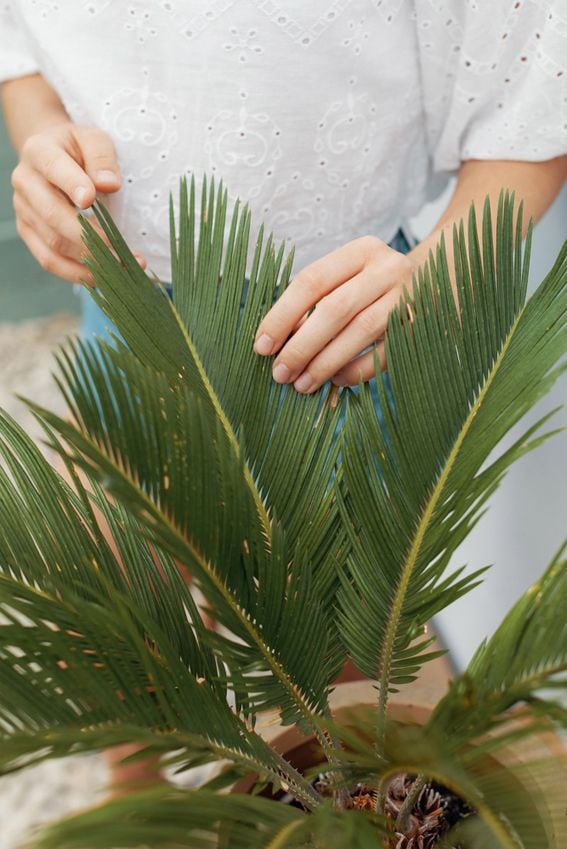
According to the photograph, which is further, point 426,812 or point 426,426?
point 426,812

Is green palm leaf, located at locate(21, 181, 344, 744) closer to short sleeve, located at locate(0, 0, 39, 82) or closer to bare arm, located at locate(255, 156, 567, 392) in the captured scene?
bare arm, located at locate(255, 156, 567, 392)

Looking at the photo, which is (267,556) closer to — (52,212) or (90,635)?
(90,635)

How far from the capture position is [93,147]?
0.68 m

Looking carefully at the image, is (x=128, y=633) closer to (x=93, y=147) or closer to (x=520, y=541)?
(x=93, y=147)

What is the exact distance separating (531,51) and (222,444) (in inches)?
18.5

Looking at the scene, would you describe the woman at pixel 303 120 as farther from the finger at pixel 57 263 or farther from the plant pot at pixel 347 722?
the plant pot at pixel 347 722

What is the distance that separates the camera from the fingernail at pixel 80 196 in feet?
2.05

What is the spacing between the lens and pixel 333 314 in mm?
596

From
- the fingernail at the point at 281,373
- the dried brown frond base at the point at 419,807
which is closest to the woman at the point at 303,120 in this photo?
the fingernail at the point at 281,373

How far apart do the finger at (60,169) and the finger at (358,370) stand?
236mm

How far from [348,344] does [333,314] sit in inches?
1.0

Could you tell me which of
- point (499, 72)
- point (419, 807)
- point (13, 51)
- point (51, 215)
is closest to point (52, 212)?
point (51, 215)

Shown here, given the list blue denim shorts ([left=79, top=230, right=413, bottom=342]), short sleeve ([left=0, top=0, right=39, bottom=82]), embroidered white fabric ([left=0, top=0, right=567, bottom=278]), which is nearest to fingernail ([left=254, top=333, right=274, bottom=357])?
embroidered white fabric ([left=0, top=0, right=567, bottom=278])

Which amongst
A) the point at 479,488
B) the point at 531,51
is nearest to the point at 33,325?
the point at 531,51
